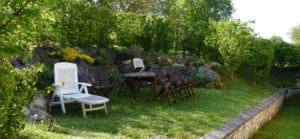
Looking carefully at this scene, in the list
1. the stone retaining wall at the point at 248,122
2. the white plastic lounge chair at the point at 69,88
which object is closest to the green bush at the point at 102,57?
the white plastic lounge chair at the point at 69,88

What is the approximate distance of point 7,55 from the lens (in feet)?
9.13

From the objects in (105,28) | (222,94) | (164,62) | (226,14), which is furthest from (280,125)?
(226,14)

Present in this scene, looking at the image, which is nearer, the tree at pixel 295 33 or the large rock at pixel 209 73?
the large rock at pixel 209 73

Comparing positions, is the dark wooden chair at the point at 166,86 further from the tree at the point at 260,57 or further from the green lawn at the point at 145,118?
the tree at the point at 260,57

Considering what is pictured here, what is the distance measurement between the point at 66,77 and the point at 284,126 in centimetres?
591

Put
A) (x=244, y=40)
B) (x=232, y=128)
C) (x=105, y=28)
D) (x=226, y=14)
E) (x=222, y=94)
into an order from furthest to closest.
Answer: (x=226, y=14) → (x=244, y=40) → (x=105, y=28) → (x=222, y=94) → (x=232, y=128)

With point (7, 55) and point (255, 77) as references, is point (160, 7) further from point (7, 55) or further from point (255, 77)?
point (7, 55)

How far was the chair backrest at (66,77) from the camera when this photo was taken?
827cm

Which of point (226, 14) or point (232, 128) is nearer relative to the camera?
point (232, 128)

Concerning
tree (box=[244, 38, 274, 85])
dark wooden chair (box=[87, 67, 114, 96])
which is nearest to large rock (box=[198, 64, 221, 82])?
tree (box=[244, 38, 274, 85])

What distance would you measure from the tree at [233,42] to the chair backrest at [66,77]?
23.7 feet

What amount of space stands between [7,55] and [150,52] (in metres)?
12.3

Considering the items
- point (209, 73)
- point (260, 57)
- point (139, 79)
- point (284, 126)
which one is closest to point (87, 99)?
point (139, 79)

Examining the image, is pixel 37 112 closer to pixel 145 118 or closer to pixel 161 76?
pixel 145 118
